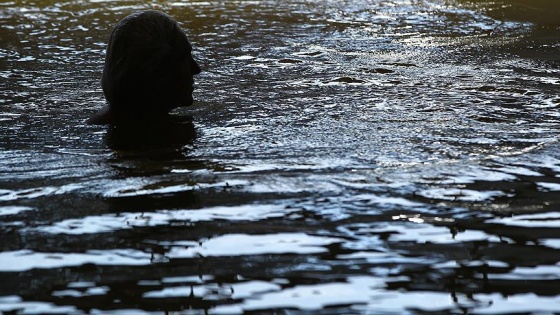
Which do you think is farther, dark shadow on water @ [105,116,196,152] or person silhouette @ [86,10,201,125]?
person silhouette @ [86,10,201,125]

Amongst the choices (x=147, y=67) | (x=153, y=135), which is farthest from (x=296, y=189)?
(x=147, y=67)

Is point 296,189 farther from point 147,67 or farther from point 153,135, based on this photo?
point 147,67

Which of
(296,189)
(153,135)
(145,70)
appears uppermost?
(145,70)

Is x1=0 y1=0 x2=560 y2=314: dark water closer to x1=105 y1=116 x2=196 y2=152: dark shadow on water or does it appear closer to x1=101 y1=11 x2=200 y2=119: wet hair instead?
x1=105 y1=116 x2=196 y2=152: dark shadow on water

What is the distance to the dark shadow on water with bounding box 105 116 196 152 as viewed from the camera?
5227mm

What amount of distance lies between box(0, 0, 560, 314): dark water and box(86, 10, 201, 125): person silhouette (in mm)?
185

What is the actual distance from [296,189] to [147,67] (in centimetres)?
175

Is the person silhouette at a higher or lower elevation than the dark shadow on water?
higher

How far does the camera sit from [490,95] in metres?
6.36

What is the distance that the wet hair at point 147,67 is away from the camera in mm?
5445

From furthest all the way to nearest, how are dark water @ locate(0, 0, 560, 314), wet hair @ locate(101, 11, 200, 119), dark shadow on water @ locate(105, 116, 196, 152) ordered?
wet hair @ locate(101, 11, 200, 119) < dark shadow on water @ locate(105, 116, 196, 152) < dark water @ locate(0, 0, 560, 314)

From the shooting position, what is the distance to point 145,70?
548 cm

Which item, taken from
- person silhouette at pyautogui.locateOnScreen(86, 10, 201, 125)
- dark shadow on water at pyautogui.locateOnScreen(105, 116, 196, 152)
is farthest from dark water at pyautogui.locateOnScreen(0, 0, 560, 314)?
person silhouette at pyautogui.locateOnScreen(86, 10, 201, 125)

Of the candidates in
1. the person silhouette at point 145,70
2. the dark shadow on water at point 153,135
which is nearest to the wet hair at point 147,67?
the person silhouette at point 145,70
